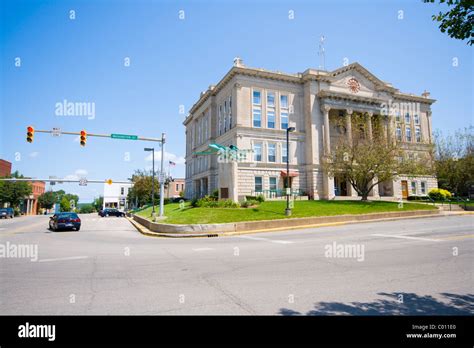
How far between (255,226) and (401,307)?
15082 mm

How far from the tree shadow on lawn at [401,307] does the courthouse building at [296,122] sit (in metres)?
31.3

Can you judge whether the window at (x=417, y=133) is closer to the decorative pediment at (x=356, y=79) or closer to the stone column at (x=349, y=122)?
the decorative pediment at (x=356, y=79)

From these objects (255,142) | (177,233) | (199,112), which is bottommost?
(177,233)

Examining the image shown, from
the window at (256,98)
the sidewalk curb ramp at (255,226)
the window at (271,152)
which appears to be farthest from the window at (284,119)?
the sidewalk curb ramp at (255,226)

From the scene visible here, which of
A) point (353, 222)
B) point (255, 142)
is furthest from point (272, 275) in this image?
point (255, 142)

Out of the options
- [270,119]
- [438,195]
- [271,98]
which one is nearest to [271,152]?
[270,119]

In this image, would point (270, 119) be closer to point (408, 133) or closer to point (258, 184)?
point (258, 184)

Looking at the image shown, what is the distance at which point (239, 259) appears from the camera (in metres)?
9.24

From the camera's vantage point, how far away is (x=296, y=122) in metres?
42.8

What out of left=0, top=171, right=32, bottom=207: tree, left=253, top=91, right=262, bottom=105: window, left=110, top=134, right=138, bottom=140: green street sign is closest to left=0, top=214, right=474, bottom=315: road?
left=110, top=134, right=138, bottom=140: green street sign

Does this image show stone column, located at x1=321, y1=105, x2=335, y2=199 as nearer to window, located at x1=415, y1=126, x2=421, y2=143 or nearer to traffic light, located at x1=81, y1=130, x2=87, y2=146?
window, located at x1=415, y1=126, x2=421, y2=143
